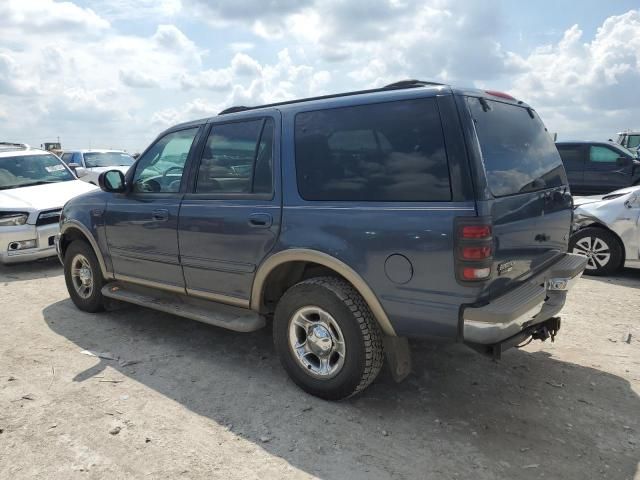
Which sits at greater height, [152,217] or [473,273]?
[152,217]

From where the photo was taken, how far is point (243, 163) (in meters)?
3.82

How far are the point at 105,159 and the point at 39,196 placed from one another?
6.99 metres

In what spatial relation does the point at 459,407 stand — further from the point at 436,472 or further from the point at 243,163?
the point at 243,163

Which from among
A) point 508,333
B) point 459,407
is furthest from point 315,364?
point 508,333

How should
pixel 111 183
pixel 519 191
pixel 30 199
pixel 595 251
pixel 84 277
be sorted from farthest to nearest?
pixel 30 199 < pixel 595 251 < pixel 84 277 < pixel 111 183 < pixel 519 191

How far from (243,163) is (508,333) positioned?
7.16 feet

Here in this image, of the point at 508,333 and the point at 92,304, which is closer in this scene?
the point at 508,333

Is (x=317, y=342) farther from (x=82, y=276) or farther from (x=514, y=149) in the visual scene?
(x=82, y=276)

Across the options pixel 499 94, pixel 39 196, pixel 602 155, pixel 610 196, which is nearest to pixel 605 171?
pixel 602 155

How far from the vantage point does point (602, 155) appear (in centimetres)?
1106

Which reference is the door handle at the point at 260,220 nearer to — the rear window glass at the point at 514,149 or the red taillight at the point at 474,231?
the red taillight at the point at 474,231

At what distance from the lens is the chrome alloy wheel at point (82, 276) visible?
5.29 meters

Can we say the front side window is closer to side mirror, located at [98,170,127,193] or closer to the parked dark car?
side mirror, located at [98,170,127,193]

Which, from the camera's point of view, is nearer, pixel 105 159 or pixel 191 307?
pixel 191 307
